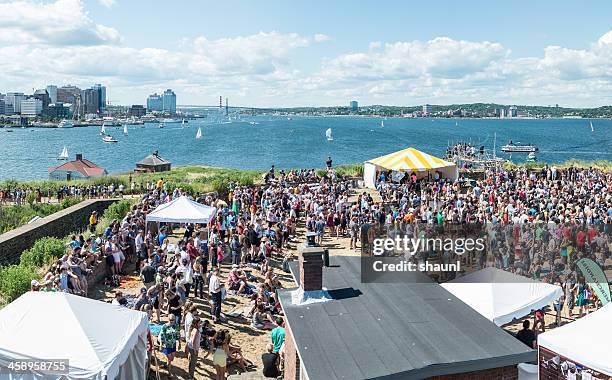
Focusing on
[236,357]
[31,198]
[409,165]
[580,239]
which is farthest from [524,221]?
[31,198]

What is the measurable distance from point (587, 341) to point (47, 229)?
699 inches

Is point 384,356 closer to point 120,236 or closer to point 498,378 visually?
point 498,378

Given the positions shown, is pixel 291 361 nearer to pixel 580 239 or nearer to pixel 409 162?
pixel 580 239

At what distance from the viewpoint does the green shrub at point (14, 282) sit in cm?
1236

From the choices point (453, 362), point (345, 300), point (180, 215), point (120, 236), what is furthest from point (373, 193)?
point (453, 362)

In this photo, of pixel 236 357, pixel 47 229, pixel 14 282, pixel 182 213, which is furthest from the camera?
pixel 47 229

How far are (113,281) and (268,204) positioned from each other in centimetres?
811

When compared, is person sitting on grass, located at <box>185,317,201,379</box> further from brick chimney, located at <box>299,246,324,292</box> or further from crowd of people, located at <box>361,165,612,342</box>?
crowd of people, located at <box>361,165,612,342</box>

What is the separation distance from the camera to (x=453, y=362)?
6184 mm

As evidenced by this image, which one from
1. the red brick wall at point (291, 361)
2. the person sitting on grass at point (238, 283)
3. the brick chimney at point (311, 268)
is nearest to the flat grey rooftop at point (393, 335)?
the brick chimney at point (311, 268)

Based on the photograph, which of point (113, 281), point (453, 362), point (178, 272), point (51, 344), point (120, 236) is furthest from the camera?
point (120, 236)

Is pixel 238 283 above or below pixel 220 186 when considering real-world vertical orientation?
below

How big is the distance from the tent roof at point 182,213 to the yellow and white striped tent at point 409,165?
37.3 ft

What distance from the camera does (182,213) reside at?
16.9 metres
